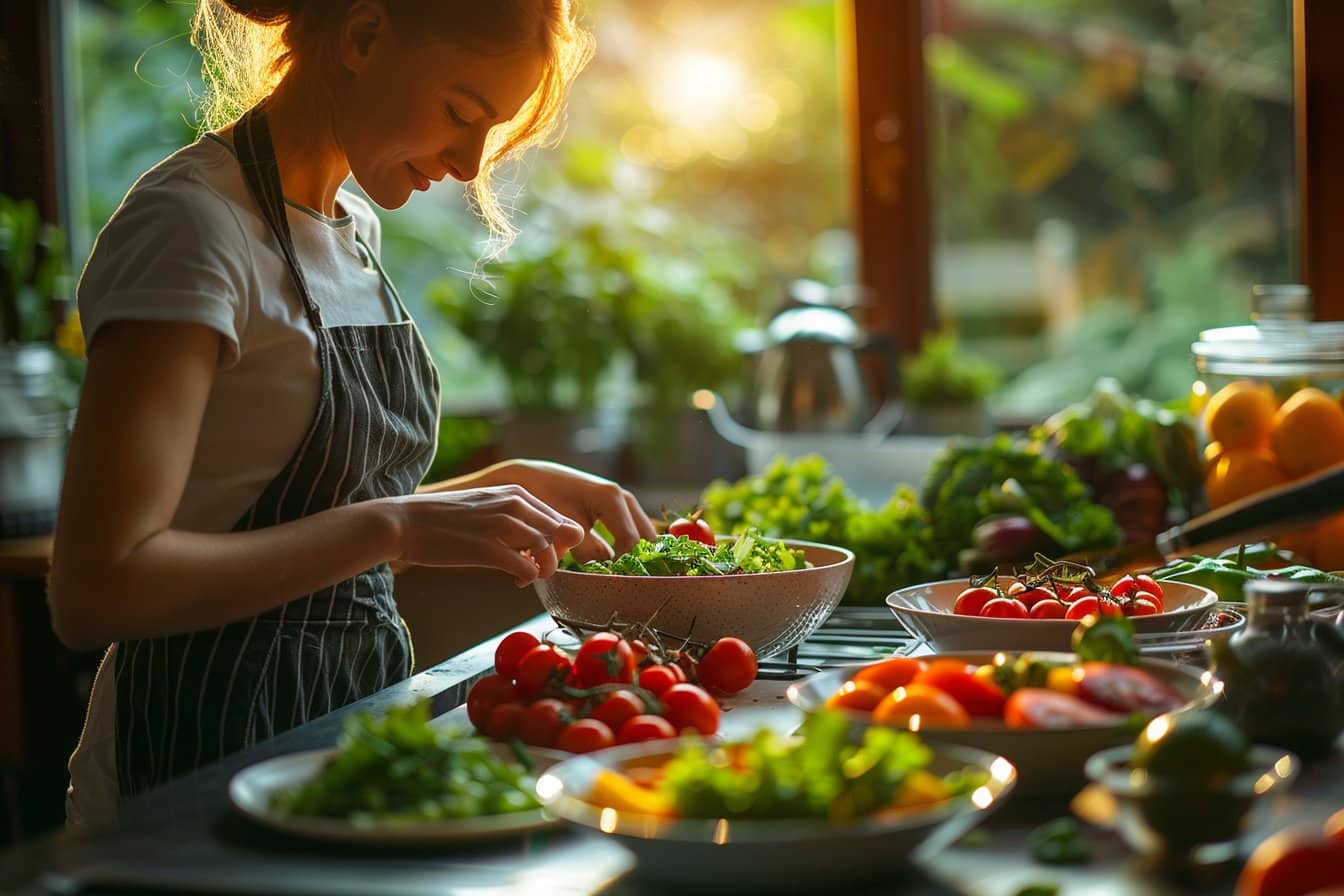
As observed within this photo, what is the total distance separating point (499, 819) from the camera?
36.6 inches

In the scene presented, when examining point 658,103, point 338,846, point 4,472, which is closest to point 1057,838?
point 338,846

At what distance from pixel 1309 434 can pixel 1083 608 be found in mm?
672

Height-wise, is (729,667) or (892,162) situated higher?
(892,162)

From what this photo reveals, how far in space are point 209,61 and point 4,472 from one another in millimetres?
1464

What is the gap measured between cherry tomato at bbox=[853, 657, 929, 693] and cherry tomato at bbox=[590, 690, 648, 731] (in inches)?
6.5

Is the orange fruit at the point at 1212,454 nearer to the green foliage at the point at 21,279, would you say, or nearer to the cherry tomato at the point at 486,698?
the cherry tomato at the point at 486,698

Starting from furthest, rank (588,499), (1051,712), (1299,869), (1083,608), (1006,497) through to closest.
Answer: (1006,497) → (588,499) → (1083,608) → (1051,712) → (1299,869)

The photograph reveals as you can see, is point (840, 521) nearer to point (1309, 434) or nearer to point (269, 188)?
point (1309, 434)

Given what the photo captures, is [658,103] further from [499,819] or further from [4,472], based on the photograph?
[499,819]

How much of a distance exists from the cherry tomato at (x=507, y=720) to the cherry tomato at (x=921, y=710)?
271 millimetres

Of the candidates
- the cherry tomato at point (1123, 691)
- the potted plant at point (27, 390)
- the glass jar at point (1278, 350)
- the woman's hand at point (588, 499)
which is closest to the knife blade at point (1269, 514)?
the cherry tomato at point (1123, 691)

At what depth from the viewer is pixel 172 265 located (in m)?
1.22

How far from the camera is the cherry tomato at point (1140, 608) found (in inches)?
52.8

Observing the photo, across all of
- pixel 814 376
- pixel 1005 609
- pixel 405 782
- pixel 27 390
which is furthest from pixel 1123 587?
pixel 27 390
